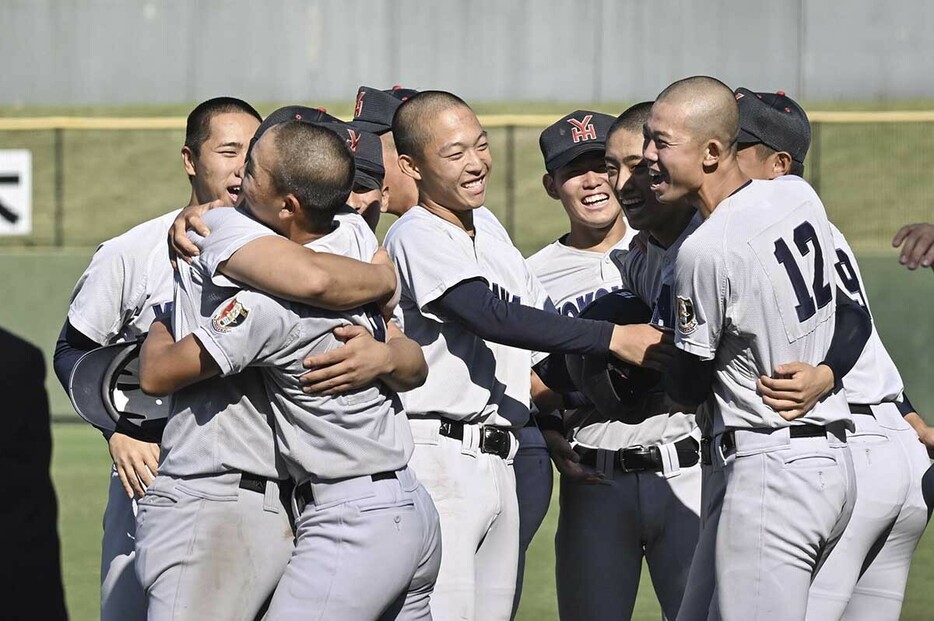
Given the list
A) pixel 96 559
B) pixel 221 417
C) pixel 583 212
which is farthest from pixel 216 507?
pixel 96 559

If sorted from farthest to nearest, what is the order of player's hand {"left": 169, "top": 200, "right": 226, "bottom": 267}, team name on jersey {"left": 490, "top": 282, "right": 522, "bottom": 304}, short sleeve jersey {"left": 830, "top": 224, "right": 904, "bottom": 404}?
team name on jersey {"left": 490, "top": 282, "right": 522, "bottom": 304}
short sleeve jersey {"left": 830, "top": 224, "right": 904, "bottom": 404}
player's hand {"left": 169, "top": 200, "right": 226, "bottom": 267}

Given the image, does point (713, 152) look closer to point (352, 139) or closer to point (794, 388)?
point (794, 388)

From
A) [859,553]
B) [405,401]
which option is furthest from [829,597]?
[405,401]

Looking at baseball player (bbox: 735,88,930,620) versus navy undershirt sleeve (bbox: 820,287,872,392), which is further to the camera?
baseball player (bbox: 735,88,930,620)

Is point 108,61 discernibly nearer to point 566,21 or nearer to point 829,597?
point 566,21

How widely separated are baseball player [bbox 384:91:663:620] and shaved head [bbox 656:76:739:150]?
2.03 feet

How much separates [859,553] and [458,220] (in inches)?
57.8

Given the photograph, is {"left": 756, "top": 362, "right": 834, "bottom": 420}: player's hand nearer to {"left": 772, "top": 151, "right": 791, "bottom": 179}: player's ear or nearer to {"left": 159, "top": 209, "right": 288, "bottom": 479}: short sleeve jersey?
{"left": 772, "top": 151, "right": 791, "bottom": 179}: player's ear

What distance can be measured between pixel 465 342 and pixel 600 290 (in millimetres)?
797

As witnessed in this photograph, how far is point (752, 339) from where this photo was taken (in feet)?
10.4

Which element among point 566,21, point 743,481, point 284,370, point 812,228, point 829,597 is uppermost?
point 566,21

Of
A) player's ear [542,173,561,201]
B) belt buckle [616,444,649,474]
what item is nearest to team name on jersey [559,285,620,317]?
player's ear [542,173,561,201]

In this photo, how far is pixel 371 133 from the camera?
439cm

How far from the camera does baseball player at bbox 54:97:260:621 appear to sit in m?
3.89
